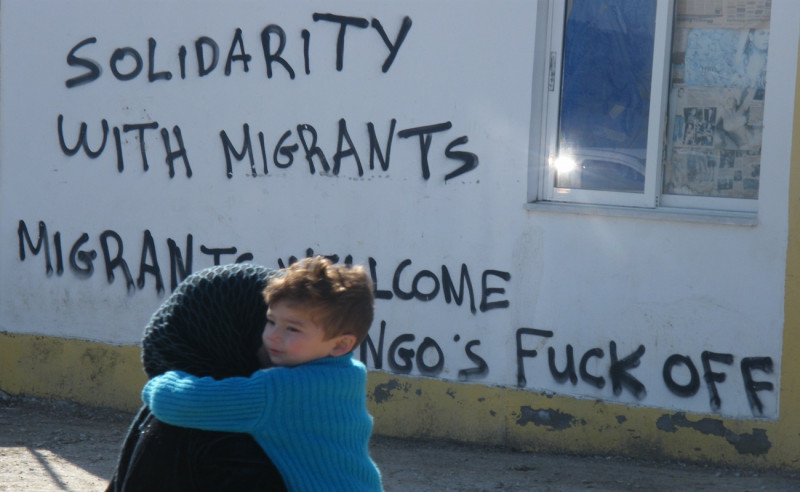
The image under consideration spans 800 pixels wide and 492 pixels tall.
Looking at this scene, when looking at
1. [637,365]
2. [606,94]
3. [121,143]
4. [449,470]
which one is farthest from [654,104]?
[121,143]

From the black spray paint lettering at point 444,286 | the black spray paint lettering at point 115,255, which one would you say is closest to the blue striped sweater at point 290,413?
the black spray paint lettering at point 444,286

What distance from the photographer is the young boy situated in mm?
1642

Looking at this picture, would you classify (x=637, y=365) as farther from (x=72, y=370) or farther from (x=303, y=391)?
(x=303, y=391)

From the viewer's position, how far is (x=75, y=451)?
17.5 feet

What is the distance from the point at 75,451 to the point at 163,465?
399 cm

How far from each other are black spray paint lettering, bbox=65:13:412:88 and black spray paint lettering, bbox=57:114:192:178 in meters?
0.27

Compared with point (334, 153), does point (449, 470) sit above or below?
below

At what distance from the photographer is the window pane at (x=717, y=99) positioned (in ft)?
15.8

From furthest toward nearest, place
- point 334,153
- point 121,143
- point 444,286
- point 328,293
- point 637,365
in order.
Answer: point 121,143
point 334,153
point 444,286
point 637,365
point 328,293

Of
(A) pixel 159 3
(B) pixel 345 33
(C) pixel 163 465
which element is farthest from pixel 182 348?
(A) pixel 159 3

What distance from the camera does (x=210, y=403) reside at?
1624mm

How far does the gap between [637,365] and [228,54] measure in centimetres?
276

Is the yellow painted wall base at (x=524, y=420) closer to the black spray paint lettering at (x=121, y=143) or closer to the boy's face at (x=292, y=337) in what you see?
the black spray paint lettering at (x=121, y=143)

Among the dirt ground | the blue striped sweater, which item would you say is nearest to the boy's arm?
the blue striped sweater
